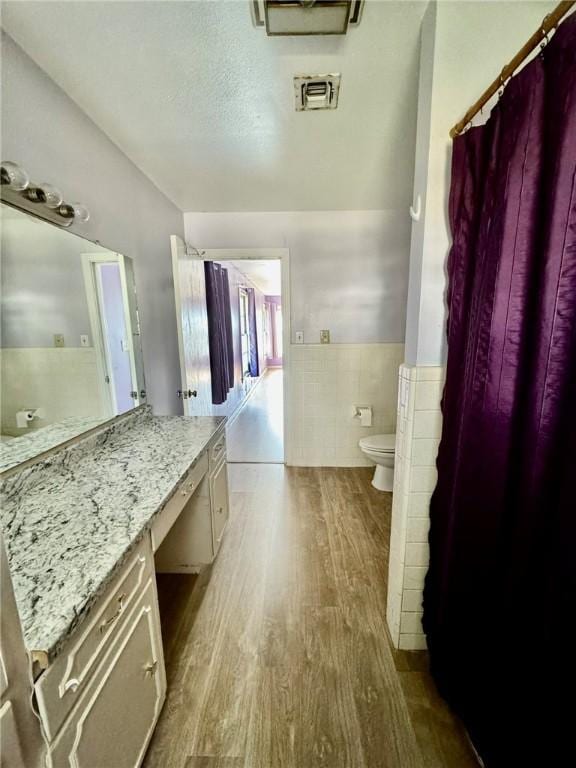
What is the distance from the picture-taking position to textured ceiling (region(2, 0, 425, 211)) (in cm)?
97

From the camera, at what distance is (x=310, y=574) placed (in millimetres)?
1645

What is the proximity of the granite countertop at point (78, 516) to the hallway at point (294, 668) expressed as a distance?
31.0 inches

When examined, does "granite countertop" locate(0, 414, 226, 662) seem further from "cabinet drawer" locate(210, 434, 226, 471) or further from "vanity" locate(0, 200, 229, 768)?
"cabinet drawer" locate(210, 434, 226, 471)

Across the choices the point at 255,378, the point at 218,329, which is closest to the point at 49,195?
the point at 218,329

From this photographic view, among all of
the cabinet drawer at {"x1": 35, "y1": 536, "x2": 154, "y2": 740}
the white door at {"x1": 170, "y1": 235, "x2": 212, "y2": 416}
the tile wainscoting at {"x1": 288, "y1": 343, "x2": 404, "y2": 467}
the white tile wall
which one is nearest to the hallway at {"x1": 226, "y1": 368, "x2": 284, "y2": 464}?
the tile wainscoting at {"x1": 288, "y1": 343, "x2": 404, "y2": 467}

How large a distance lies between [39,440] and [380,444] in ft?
7.07

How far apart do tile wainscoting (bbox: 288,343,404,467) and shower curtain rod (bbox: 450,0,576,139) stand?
188 centimetres

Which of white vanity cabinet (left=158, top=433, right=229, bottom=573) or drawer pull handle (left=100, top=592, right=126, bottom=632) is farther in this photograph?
white vanity cabinet (left=158, top=433, right=229, bottom=573)

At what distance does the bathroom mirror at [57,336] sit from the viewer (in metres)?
1.06

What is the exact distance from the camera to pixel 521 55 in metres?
0.71

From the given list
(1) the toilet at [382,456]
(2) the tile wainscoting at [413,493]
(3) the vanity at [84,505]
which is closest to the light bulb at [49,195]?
(3) the vanity at [84,505]

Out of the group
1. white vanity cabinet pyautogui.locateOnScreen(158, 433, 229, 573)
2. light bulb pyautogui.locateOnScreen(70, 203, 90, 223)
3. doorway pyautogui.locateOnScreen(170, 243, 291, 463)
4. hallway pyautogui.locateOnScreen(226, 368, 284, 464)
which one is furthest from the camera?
hallway pyautogui.locateOnScreen(226, 368, 284, 464)

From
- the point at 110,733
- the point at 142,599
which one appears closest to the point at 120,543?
the point at 142,599

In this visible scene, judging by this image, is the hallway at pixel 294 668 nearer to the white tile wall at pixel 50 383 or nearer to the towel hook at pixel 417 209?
the white tile wall at pixel 50 383
